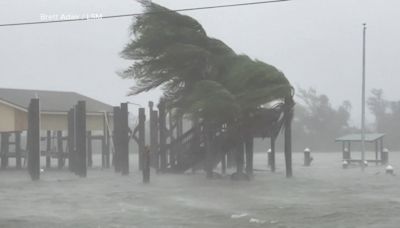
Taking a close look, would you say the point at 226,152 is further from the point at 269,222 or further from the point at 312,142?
the point at 312,142

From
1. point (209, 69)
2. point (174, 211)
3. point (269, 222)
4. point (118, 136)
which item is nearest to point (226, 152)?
point (209, 69)

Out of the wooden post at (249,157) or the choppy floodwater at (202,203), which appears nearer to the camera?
the choppy floodwater at (202,203)

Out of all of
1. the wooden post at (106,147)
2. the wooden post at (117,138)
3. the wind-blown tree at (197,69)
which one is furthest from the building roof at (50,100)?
the wind-blown tree at (197,69)

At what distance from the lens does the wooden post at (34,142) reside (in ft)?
78.7

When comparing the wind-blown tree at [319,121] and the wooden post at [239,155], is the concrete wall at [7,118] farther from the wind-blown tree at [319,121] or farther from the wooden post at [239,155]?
the wind-blown tree at [319,121]

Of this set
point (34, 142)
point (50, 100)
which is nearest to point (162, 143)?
point (34, 142)

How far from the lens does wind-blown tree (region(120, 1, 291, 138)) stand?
71.2ft

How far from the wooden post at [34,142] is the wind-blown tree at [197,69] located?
359 centimetres

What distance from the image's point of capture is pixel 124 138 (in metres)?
27.9

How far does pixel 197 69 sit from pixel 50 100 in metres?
15.8

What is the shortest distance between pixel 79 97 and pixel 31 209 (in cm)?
2577

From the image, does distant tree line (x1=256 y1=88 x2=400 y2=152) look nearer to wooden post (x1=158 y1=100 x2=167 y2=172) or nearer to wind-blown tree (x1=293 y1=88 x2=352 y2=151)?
wind-blown tree (x1=293 y1=88 x2=352 y2=151)

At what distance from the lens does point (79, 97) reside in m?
40.2

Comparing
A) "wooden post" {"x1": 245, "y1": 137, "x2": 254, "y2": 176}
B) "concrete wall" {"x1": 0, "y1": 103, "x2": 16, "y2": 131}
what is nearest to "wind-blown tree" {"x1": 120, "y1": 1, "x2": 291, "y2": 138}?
"wooden post" {"x1": 245, "y1": 137, "x2": 254, "y2": 176}
